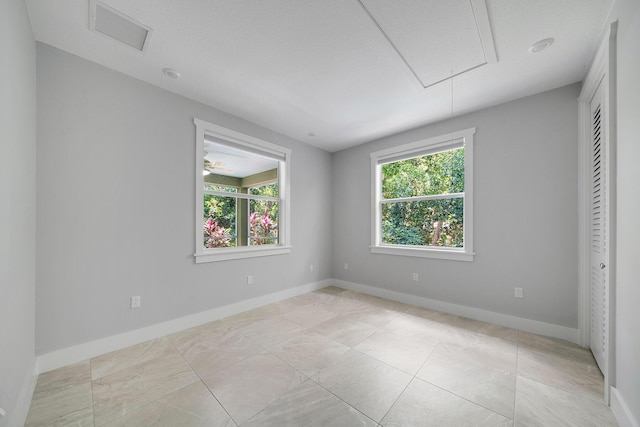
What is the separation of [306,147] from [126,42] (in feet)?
8.62

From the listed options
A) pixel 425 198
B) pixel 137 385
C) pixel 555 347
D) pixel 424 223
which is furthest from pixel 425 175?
pixel 137 385

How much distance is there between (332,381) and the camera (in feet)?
5.95

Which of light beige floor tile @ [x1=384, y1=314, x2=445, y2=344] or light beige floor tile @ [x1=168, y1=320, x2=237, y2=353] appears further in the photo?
light beige floor tile @ [x1=384, y1=314, x2=445, y2=344]

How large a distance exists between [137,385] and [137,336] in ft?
2.49

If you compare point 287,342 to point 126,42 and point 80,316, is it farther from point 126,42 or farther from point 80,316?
point 126,42

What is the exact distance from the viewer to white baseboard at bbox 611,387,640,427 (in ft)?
4.21

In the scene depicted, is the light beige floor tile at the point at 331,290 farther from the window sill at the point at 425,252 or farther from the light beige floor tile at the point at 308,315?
the window sill at the point at 425,252

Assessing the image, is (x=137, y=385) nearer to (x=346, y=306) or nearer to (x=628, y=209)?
(x=346, y=306)

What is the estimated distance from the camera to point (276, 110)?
3086 millimetres

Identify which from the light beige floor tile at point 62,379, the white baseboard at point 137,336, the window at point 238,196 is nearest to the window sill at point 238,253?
the window at point 238,196

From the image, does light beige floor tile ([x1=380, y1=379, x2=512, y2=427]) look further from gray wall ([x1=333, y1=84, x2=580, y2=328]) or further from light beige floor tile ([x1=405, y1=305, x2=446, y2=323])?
gray wall ([x1=333, y1=84, x2=580, y2=328])

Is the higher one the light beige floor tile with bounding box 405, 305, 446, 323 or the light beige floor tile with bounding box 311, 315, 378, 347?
the light beige floor tile with bounding box 311, 315, 378, 347

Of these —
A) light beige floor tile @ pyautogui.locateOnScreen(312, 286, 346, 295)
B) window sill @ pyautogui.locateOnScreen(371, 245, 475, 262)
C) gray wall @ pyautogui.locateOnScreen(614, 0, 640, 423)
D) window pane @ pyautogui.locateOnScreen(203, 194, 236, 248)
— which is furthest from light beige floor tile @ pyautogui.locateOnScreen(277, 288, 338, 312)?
gray wall @ pyautogui.locateOnScreen(614, 0, 640, 423)

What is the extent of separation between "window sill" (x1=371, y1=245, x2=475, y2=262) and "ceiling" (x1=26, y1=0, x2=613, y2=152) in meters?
1.76
